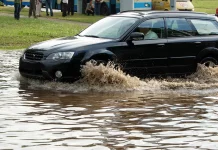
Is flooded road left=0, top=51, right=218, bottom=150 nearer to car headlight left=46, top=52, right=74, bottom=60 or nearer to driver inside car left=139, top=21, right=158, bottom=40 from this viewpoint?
car headlight left=46, top=52, right=74, bottom=60

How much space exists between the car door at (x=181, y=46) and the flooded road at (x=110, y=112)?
28cm

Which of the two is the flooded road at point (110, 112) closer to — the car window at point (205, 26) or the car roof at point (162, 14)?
the car window at point (205, 26)

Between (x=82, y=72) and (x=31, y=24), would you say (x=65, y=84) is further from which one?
(x=31, y=24)

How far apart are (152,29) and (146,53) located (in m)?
0.73

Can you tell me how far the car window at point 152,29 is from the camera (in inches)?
563

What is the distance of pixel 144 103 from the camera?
1177 centimetres

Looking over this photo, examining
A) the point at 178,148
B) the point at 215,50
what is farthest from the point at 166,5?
the point at 178,148

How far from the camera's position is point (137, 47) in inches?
548

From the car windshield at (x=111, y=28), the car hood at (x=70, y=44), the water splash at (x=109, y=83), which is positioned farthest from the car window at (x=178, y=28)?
the car hood at (x=70, y=44)

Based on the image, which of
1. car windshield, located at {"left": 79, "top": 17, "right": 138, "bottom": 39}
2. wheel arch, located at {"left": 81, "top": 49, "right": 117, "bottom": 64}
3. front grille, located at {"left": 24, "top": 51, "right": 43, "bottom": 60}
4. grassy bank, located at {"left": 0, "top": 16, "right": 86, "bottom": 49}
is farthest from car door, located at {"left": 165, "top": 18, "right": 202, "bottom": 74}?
grassy bank, located at {"left": 0, "top": 16, "right": 86, "bottom": 49}

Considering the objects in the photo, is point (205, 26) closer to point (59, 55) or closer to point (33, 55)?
point (59, 55)

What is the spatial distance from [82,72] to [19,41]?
38.5 ft

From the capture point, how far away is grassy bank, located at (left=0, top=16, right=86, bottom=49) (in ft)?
79.5

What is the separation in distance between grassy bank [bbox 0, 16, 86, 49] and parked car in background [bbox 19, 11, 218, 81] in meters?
8.95
